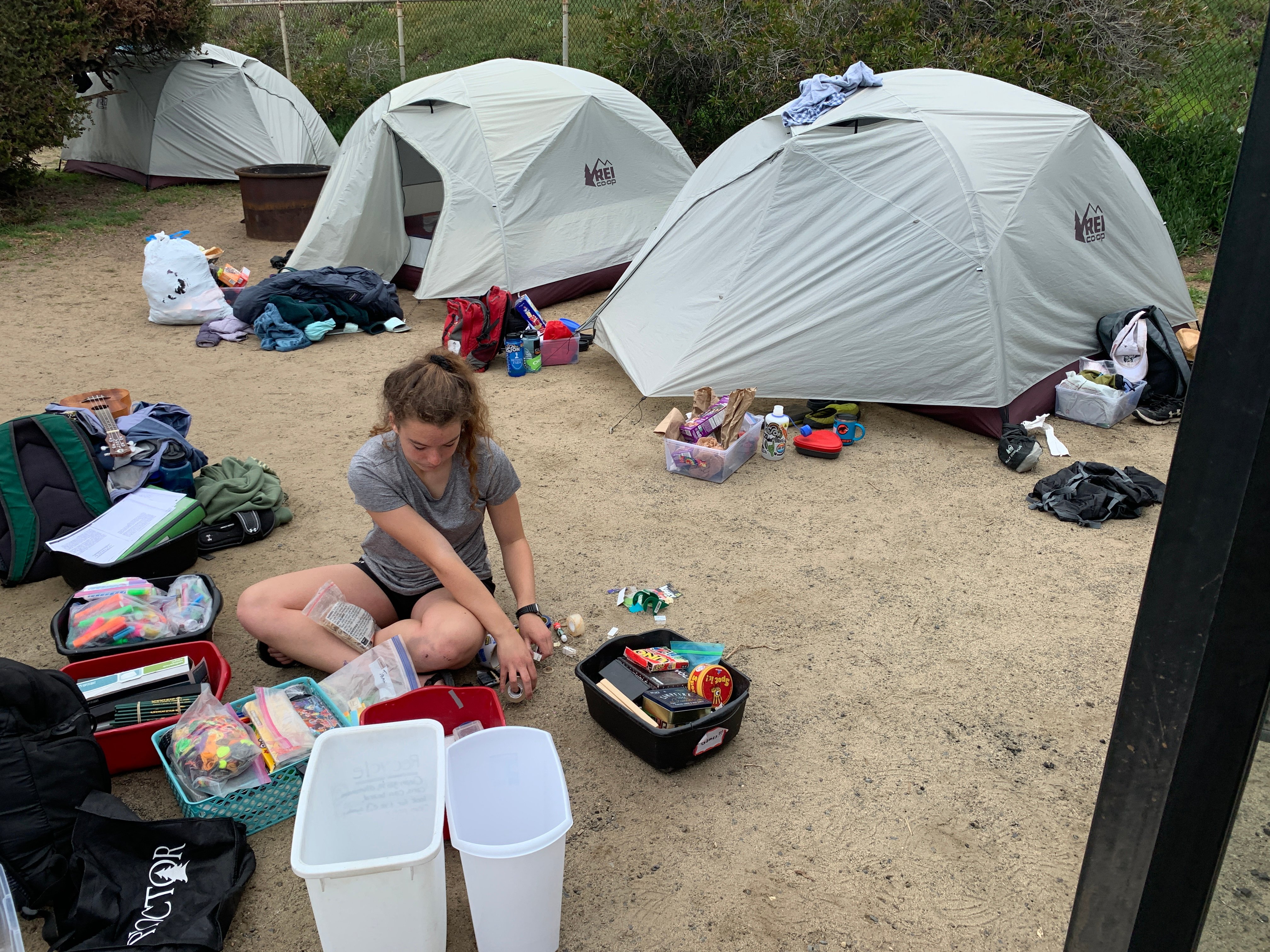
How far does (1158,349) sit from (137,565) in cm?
494

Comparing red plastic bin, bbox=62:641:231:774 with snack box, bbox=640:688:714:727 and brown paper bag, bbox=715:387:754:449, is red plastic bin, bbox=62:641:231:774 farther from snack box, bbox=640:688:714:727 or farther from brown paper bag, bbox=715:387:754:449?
brown paper bag, bbox=715:387:754:449

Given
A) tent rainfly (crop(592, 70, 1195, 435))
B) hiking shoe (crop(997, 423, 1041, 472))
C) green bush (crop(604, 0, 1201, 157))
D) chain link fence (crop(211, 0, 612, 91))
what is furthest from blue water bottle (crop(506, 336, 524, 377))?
chain link fence (crop(211, 0, 612, 91))

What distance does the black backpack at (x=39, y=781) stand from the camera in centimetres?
202

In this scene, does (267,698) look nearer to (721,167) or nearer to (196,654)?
(196,654)

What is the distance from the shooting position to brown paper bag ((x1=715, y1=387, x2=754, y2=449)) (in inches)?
170

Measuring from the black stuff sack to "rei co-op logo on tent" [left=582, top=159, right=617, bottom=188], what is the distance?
5598 mm

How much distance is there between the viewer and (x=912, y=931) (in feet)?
6.75

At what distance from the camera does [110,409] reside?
396cm

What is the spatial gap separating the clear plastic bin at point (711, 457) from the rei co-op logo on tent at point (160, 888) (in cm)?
269

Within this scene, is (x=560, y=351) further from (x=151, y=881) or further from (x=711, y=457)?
(x=151, y=881)

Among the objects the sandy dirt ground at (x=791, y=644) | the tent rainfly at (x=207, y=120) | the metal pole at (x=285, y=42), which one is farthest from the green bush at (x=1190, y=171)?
the metal pole at (x=285, y=42)

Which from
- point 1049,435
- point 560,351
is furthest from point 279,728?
point 1049,435

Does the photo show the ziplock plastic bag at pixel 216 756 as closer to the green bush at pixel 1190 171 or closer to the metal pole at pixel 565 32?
the green bush at pixel 1190 171

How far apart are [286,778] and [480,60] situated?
13098mm
